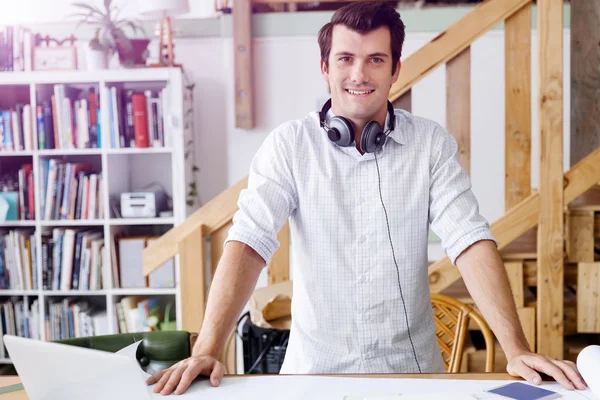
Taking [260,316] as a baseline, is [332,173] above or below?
above

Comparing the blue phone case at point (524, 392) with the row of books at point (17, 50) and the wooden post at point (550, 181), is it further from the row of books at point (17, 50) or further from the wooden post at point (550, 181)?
the row of books at point (17, 50)

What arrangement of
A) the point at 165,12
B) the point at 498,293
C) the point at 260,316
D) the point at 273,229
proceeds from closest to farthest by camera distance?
the point at 498,293, the point at 273,229, the point at 260,316, the point at 165,12

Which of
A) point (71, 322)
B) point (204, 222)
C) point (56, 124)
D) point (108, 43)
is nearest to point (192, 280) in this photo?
point (204, 222)

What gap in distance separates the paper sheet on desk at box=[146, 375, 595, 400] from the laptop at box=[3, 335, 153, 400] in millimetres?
202

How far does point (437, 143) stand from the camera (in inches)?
65.2

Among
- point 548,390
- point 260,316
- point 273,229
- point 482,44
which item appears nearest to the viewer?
point 548,390

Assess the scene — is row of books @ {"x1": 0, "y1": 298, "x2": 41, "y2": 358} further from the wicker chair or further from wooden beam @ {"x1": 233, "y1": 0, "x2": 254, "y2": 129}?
the wicker chair

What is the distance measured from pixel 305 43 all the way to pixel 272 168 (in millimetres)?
2729

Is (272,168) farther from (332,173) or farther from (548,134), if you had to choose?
(548,134)

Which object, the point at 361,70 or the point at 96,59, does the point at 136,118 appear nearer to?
the point at 96,59

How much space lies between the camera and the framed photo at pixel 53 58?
3.87 metres

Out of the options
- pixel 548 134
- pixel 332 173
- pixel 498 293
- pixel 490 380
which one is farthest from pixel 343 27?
pixel 548 134

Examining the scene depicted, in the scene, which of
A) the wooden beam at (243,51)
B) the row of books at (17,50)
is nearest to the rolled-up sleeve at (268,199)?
the wooden beam at (243,51)

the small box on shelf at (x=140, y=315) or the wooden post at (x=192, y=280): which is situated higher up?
the wooden post at (x=192, y=280)
